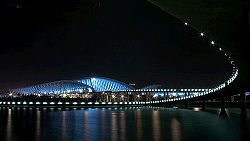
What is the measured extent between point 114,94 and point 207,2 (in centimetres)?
17964

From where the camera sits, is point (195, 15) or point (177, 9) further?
point (195, 15)

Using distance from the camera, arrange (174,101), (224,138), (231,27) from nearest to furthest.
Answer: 1. (231,27)
2. (224,138)
3. (174,101)

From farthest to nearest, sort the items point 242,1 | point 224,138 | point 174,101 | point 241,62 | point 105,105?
point 105,105 < point 174,101 < point 241,62 < point 224,138 < point 242,1

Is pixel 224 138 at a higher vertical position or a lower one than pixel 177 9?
lower

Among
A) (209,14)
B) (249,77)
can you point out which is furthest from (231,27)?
(249,77)

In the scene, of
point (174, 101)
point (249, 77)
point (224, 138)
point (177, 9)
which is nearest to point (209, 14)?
point (177, 9)

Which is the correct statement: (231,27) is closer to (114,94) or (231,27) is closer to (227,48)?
(227,48)

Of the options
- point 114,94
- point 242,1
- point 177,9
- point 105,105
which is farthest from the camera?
point 114,94

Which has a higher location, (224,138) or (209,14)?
(209,14)

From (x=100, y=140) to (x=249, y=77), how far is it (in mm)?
22612

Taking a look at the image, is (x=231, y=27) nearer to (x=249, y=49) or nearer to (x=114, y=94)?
(x=249, y=49)

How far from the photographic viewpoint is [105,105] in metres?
144

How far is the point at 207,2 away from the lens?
50.6 ft

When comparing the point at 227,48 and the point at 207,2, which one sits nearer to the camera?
the point at 207,2
